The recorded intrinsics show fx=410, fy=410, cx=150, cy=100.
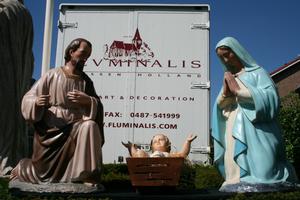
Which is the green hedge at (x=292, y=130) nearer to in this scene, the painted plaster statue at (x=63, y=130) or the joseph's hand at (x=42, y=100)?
the painted plaster statue at (x=63, y=130)

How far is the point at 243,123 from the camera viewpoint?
502 cm

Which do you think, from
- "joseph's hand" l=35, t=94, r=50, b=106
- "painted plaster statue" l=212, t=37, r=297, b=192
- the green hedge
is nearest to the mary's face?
"painted plaster statue" l=212, t=37, r=297, b=192

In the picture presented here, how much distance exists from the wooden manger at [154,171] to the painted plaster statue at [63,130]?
632 mm

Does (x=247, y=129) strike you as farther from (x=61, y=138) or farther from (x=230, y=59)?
(x=61, y=138)

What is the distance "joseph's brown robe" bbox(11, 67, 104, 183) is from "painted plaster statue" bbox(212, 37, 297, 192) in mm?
1596

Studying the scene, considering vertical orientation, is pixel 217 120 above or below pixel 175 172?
above

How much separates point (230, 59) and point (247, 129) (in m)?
0.97

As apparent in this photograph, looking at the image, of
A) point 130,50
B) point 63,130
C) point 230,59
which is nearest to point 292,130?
point 130,50

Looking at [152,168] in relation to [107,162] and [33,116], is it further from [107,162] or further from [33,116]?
[107,162]

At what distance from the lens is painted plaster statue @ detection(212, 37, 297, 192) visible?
472 cm

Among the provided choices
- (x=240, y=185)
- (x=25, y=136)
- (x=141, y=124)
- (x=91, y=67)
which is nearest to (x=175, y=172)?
(x=240, y=185)

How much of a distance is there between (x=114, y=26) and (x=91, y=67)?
1.40 m

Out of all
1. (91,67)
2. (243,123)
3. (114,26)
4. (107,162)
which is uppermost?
(114,26)

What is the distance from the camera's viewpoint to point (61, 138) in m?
4.86
